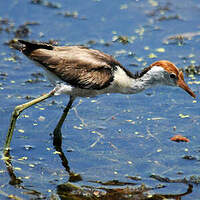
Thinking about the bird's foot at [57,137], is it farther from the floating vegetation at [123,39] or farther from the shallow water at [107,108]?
the floating vegetation at [123,39]

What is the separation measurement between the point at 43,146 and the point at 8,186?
1.23 meters

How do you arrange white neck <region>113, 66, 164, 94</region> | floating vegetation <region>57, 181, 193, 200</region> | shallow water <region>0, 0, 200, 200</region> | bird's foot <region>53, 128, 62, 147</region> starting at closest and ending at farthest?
floating vegetation <region>57, 181, 193, 200</region>, shallow water <region>0, 0, 200, 200</region>, white neck <region>113, 66, 164, 94</region>, bird's foot <region>53, 128, 62, 147</region>

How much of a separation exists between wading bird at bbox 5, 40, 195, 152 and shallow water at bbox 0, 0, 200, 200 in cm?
61

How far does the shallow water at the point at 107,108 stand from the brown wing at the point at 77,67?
3.40 ft

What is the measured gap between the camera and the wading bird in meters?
8.23

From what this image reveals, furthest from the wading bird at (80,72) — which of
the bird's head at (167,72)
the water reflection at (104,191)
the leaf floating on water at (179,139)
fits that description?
the water reflection at (104,191)

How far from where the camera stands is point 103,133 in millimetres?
8938

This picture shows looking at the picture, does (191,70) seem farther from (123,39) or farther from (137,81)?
(137,81)

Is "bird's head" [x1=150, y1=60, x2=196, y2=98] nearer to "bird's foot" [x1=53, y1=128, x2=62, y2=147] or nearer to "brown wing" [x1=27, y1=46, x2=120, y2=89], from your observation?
"brown wing" [x1=27, y1=46, x2=120, y2=89]

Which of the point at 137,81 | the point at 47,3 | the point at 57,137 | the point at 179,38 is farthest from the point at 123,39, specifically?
the point at 57,137

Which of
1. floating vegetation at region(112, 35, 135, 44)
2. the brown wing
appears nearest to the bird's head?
the brown wing

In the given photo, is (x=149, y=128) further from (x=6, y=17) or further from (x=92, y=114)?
(x=6, y=17)

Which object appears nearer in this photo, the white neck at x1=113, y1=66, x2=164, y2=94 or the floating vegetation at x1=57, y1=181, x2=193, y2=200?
the floating vegetation at x1=57, y1=181, x2=193, y2=200

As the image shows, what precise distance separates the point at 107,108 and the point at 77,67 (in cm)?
169
